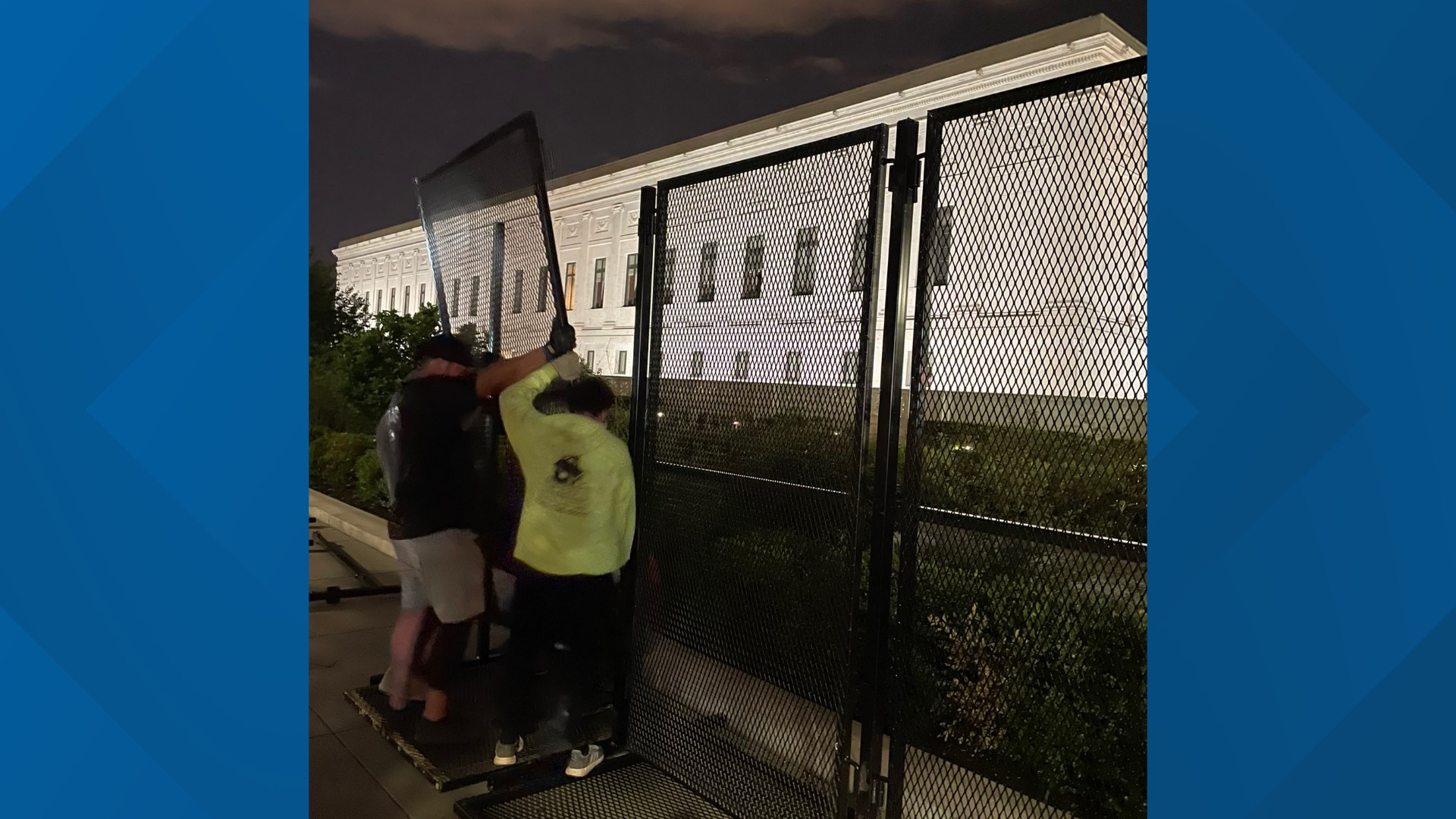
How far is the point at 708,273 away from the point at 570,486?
1.05m

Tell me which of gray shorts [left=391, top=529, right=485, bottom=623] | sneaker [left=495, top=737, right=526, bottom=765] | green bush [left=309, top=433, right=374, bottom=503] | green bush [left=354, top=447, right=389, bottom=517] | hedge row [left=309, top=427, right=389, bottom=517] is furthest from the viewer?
green bush [left=309, top=433, right=374, bottom=503]

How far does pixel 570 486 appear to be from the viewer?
3.75 meters

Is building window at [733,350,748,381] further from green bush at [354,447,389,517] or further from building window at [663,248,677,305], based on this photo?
green bush at [354,447,389,517]

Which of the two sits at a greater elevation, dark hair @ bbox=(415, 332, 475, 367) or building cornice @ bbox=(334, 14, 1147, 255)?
building cornice @ bbox=(334, 14, 1147, 255)

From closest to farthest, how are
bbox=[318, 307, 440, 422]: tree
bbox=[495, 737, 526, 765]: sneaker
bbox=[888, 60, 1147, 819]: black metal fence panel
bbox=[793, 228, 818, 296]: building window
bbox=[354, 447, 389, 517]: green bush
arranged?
bbox=[888, 60, 1147, 819]: black metal fence panel → bbox=[793, 228, 818, 296]: building window → bbox=[495, 737, 526, 765]: sneaker → bbox=[354, 447, 389, 517]: green bush → bbox=[318, 307, 440, 422]: tree

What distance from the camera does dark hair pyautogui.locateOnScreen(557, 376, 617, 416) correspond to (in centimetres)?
374

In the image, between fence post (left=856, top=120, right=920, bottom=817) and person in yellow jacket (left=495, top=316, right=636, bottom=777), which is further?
person in yellow jacket (left=495, top=316, right=636, bottom=777)

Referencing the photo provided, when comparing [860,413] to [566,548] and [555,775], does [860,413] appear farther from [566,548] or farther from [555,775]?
[555,775]

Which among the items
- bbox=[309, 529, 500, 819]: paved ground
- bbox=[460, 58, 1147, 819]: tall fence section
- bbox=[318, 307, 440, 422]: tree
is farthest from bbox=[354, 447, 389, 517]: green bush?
bbox=[460, 58, 1147, 819]: tall fence section

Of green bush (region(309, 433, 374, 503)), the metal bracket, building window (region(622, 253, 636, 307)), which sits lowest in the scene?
green bush (region(309, 433, 374, 503))

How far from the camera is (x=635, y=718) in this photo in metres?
3.93

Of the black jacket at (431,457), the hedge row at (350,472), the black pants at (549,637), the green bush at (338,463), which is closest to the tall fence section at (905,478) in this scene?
the black pants at (549,637)

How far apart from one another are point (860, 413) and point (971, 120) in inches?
37.2

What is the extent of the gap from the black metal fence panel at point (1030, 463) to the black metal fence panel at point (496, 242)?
1.83 m
